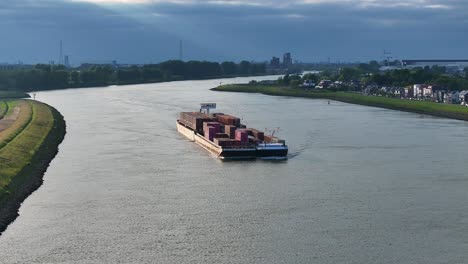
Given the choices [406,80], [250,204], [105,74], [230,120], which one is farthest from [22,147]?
[105,74]

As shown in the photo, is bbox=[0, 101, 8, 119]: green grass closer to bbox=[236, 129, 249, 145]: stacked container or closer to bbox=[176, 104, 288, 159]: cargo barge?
bbox=[176, 104, 288, 159]: cargo barge

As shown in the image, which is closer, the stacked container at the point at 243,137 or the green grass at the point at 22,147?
the green grass at the point at 22,147

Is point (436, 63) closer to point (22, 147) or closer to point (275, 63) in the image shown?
point (275, 63)

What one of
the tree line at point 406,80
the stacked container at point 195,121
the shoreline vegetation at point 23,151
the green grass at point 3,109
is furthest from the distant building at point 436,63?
the shoreline vegetation at point 23,151

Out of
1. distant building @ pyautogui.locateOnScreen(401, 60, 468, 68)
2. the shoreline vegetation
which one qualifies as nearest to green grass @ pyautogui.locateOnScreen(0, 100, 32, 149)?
the shoreline vegetation

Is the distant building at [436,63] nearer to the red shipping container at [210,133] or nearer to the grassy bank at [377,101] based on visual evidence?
the grassy bank at [377,101]

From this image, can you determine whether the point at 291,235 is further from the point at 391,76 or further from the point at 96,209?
the point at 391,76
